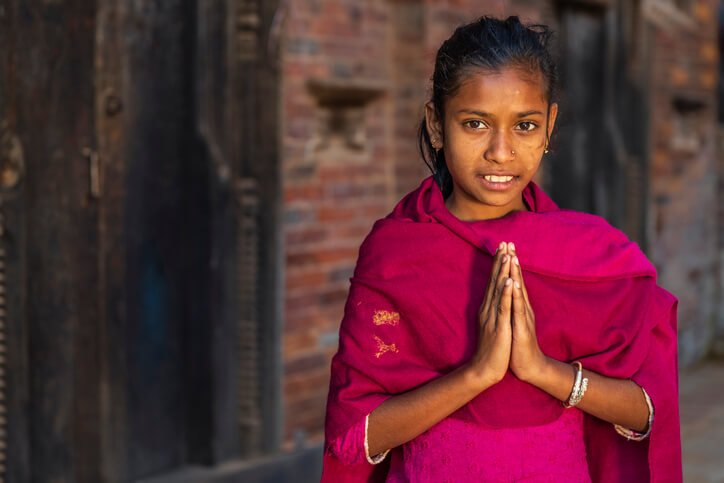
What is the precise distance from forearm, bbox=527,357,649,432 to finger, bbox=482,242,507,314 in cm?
15

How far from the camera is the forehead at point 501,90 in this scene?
8.48 feet

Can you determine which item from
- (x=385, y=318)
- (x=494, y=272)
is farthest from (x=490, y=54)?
(x=385, y=318)

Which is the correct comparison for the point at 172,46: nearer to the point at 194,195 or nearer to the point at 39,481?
the point at 194,195

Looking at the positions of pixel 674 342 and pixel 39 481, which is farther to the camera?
pixel 39 481

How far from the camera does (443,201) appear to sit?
2723mm

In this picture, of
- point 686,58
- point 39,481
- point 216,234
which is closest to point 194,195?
point 216,234

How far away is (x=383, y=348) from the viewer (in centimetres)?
263

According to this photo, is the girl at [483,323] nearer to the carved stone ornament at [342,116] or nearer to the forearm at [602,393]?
the forearm at [602,393]

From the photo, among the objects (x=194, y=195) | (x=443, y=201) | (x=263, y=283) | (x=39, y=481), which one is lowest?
(x=39, y=481)

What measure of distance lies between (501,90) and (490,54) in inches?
3.0

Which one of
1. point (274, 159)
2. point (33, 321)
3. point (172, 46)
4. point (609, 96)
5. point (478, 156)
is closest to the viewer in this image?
point (478, 156)

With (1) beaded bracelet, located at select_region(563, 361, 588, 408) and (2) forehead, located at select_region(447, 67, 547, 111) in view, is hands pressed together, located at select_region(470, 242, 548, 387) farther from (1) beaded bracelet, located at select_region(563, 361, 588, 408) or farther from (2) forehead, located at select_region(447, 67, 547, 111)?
(2) forehead, located at select_region(447, 67, 547, 111)

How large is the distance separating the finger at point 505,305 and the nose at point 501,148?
240mm

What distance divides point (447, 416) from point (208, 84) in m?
2.74
